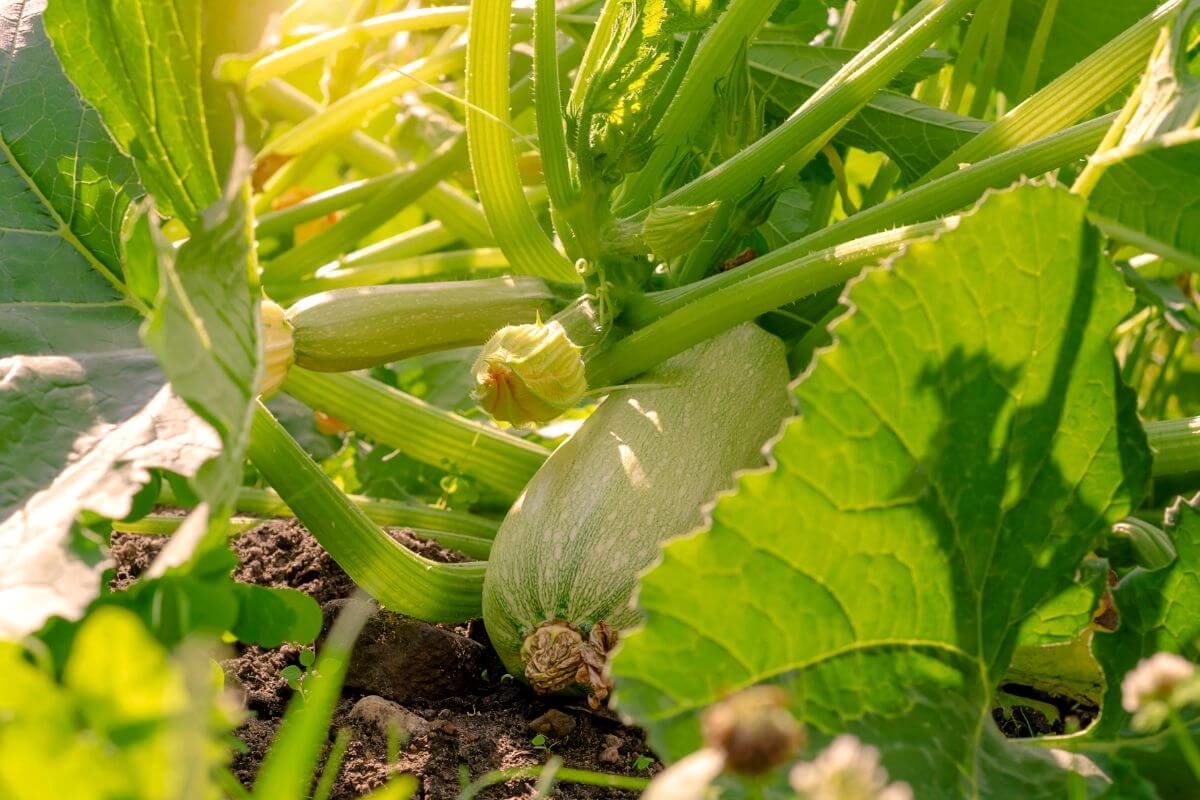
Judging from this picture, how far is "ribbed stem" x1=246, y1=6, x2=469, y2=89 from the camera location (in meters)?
1.55

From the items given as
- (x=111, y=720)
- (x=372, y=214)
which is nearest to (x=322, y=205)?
(x=372, y=214)

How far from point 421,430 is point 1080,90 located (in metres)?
0.83

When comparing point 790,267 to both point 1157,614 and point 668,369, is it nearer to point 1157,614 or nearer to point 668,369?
point 668,369

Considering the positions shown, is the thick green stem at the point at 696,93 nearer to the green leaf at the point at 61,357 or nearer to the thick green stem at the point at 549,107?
the thick green stem at the point at 549,107

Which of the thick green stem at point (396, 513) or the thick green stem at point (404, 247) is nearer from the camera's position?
the thick green stem at point (396, 513)

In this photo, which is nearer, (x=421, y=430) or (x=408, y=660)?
Result: (x=408, y=660)

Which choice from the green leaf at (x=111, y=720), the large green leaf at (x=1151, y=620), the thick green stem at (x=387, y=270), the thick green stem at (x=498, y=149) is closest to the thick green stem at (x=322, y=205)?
the thick green stem at (x=387, y=270)

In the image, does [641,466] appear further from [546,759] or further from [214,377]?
[214,377]

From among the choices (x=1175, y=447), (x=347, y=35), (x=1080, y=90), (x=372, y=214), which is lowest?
(x=1175, y=447)

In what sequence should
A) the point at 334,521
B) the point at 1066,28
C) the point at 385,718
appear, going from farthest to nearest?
the point at 1066,28
the point at 334,521
the point at 385,718

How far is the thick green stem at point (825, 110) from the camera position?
127cm

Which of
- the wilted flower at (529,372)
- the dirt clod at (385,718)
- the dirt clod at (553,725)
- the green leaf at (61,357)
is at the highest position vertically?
the green leaf at (61,357)

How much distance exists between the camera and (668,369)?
51.7 inches

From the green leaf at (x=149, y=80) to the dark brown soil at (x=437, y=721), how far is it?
417 millimetres
